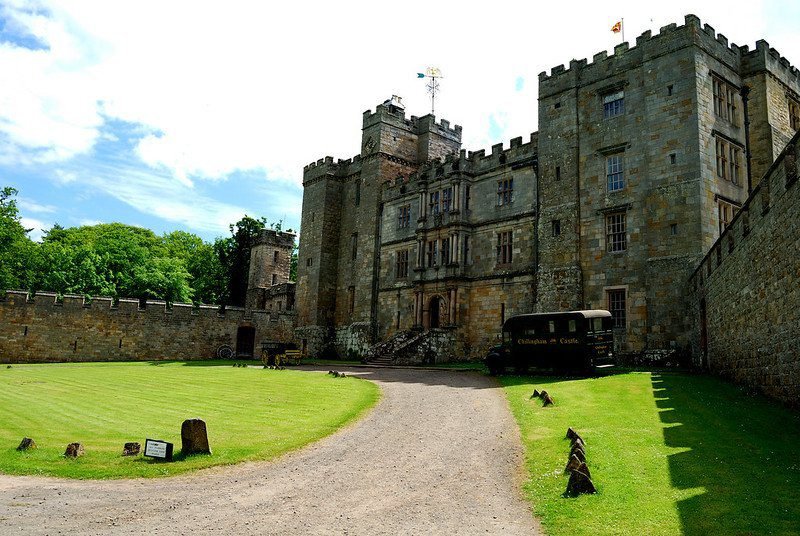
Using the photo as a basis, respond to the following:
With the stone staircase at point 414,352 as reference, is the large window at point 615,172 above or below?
above

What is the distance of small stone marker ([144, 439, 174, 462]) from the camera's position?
1065 cm

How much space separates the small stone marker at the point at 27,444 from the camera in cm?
1113

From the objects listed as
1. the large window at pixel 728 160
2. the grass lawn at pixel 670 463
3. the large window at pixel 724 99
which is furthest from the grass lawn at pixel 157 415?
the large window at pixel 724 99

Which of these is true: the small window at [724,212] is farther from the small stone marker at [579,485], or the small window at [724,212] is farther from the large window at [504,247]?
the small stone marker at [579,485]

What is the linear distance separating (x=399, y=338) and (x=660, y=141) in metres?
19.3

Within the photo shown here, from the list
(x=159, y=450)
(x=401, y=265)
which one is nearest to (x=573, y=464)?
(x=159, y=450)

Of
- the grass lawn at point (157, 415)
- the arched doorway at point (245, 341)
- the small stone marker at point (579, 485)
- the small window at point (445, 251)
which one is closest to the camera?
the small stone marker at point (579, 485)

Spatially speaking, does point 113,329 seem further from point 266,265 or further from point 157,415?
point 157,415

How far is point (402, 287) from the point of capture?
41.7 metres

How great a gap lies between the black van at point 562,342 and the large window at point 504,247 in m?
9.79

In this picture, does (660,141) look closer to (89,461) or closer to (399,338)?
(399,338)

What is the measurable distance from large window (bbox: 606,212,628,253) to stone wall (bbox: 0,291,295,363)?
29.1m

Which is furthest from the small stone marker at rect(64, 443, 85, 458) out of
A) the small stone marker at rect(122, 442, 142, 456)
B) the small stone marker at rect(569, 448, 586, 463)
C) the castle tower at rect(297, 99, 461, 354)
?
the castle tower at rect(297, 99, 461, 354)

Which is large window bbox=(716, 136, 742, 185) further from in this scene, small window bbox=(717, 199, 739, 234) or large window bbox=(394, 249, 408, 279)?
large window bbox=(394, 249, 408, 279)
